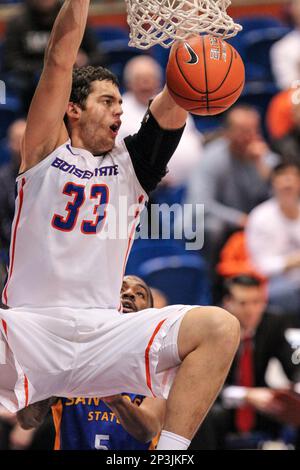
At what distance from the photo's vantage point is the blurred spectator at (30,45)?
364 inches

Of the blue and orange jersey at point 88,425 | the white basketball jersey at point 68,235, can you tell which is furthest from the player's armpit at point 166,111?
the blue and orange jersey at point 88,425

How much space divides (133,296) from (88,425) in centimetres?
70

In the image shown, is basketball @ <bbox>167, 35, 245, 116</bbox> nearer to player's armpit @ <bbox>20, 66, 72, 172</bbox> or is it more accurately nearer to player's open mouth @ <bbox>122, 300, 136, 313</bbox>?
player's armpit @ <bbox>20, 66, 72, 172</bbox>

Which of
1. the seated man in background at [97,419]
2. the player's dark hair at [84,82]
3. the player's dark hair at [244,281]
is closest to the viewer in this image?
the player's dark hair at [84,82]

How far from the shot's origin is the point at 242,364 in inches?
294

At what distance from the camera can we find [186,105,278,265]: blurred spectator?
8.83m

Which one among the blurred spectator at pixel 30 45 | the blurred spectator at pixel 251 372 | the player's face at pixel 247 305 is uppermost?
the blurred spectator at pixel 30 45

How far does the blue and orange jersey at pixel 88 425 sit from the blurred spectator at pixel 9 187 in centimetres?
215

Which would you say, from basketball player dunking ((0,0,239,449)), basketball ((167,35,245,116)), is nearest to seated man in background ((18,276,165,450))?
basketball player dunking ((0,0,239,449))

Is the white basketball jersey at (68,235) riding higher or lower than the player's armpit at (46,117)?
lower

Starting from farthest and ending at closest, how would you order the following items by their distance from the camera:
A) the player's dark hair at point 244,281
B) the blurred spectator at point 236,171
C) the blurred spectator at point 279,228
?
the blurred spectator at point 236,171 < the blurred spectator at point 279,228 < the player's dark hair at point 244,281

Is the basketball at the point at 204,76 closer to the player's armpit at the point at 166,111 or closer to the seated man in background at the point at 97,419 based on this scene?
the player's armpit at the point at 166,111

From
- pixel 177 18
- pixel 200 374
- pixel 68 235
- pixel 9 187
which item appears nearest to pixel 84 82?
pixel 177 18
